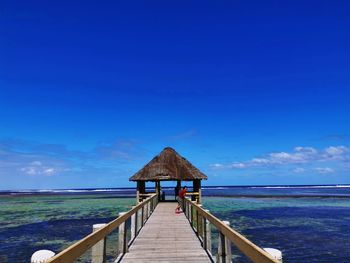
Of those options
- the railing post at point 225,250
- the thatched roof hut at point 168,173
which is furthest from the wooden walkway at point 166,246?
the thatched roof hut at point 168,173

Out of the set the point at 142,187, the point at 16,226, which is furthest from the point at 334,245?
the point at 16,226

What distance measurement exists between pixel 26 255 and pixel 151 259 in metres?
11.9

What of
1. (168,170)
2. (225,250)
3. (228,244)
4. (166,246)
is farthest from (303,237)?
(228,244)

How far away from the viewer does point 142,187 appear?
27656mm

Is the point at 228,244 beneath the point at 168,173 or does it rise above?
beneath

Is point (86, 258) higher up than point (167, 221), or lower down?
lower down

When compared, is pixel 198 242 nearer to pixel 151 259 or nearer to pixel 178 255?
pixel 178 255

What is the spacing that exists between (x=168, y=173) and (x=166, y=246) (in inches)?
675

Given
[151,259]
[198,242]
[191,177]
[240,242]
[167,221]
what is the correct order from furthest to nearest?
[191,177], [167,221], [198,242], [151,259], [240,242]

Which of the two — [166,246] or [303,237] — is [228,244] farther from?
[303,237]

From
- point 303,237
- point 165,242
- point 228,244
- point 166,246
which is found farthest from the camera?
point 303,237

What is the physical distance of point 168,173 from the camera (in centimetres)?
2667

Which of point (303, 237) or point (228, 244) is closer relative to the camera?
point (228, 244)

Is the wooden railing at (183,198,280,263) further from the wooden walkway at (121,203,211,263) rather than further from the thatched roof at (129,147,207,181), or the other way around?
the thatched roof at (129,147,207,181)
